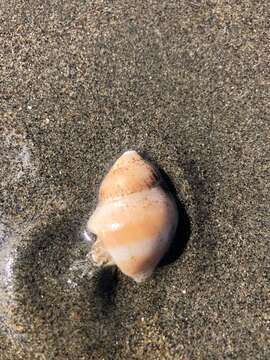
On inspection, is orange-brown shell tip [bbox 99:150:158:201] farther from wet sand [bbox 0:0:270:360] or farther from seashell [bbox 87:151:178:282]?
wet sand [bbox 0:0:270:360]

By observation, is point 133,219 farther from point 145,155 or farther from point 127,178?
point 145,155

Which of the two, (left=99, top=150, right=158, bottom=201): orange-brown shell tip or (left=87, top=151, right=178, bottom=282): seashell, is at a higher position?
(left=99, top=150, right=158, bottom=201): orange-brown shell tip

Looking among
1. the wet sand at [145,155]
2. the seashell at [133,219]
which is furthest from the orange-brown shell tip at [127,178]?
the wet sand at [145,155]

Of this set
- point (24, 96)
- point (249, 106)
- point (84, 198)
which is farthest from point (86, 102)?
point (249, 106)

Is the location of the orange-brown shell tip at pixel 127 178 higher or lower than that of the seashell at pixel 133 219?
higher

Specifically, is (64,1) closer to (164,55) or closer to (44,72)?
(44,72)

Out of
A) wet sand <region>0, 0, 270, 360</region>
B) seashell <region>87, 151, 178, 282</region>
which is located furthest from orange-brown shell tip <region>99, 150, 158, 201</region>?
wet sand <region>0, 0, 270, 360</region>

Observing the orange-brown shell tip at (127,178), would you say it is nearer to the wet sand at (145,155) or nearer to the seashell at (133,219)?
the seashell at (133,219)
